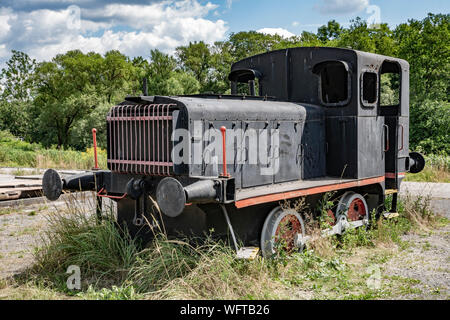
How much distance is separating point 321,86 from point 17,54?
6134 cm

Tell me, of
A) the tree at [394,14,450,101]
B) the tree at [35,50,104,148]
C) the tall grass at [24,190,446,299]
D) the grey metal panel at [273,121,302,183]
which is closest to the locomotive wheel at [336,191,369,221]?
the tall grass at [24,190,446,299]

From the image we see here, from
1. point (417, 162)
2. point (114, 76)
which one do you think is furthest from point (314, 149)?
point (114, 76)

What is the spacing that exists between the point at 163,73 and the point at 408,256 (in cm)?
3699

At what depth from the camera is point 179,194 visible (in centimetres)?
490

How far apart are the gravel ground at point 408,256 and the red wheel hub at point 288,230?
50.8 inches

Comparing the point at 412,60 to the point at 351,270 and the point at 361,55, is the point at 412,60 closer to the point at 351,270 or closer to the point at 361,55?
the point at 361,55

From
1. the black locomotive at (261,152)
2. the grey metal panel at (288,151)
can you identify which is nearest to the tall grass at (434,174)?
the black locomotive at (261,152)

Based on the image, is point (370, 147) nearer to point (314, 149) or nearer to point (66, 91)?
point (314, 149)

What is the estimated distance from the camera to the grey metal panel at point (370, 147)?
757 cm

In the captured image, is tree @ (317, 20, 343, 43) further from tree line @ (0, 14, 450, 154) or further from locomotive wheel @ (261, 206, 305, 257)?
locomotive wheel @ (261, 206, 305, 257)

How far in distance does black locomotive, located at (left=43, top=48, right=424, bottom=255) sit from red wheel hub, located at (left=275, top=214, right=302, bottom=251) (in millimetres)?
18

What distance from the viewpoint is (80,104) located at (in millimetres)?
42031

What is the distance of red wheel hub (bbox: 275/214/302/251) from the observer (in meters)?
6.21

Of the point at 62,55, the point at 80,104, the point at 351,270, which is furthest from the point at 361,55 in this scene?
the point at 62,55
